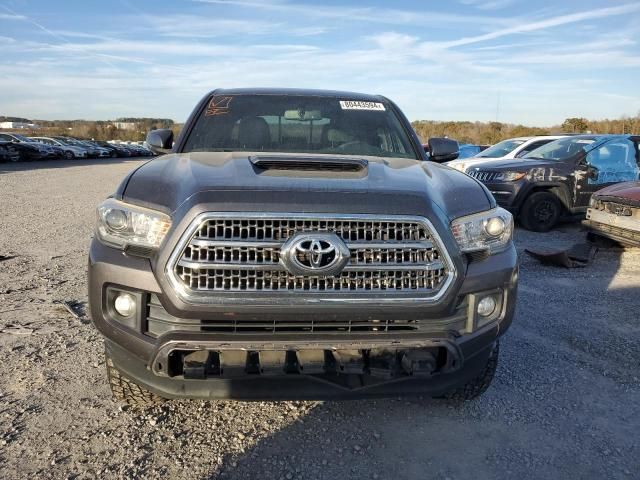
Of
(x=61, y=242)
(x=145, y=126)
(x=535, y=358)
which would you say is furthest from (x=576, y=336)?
(x=145, y=126)

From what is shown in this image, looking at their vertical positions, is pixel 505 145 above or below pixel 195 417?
above

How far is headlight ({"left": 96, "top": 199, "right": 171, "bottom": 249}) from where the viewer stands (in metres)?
2.41

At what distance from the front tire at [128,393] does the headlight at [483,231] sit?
183 cm

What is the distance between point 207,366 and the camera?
95.1 inches

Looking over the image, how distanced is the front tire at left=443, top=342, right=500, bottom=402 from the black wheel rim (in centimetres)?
682

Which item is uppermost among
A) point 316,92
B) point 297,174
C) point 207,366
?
point 316,92

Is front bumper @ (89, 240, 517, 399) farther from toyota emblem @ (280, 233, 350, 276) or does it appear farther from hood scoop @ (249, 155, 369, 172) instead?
hood scoop @ (249, 155, 369, 172)

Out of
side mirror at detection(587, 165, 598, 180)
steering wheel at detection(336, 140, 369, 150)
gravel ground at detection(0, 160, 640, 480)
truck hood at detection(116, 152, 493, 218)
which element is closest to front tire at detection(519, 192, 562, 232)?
side mirror at detection(587, 165, 598, 180)

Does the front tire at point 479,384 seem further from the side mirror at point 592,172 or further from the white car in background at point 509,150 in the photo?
Result: the white car in background at point 509,150

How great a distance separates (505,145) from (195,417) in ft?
41.3

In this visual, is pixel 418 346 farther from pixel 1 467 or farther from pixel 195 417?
pixel 1 467

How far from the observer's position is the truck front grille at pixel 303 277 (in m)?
2.31

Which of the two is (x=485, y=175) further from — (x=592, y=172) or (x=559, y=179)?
(x=592, y=172)

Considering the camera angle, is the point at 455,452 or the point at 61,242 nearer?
the point at 455,452
